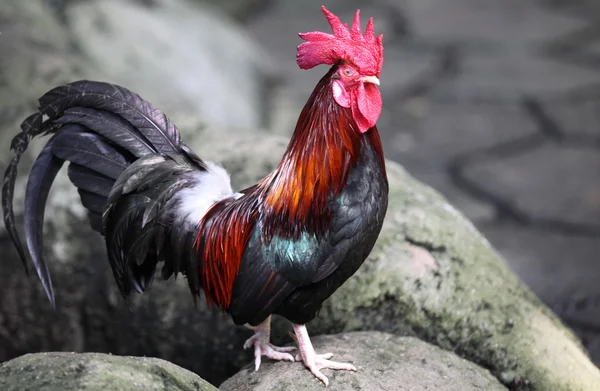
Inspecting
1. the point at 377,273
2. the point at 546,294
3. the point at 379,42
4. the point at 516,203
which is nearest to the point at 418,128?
the point at 516,203

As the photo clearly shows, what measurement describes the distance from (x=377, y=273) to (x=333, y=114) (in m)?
0.84

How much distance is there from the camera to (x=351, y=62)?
243 centimetres

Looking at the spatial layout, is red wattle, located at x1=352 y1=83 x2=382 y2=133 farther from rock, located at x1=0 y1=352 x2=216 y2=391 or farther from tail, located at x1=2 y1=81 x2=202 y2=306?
rock, located at x1=0 y1=352 x2=216 y2=391

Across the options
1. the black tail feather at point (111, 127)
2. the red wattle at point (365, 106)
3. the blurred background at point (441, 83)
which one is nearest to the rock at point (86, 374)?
the black tail feather at point (111, 127)

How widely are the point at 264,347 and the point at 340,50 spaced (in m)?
1.18

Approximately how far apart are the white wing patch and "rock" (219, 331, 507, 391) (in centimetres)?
62

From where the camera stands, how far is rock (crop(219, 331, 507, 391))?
8.48ft

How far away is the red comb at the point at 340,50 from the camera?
7.94ft

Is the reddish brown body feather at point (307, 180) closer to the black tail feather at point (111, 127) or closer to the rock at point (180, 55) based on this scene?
the black tail feather at point (111, 127)

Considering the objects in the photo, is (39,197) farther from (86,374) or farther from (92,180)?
(86,374)

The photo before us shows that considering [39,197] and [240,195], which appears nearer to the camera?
[39,197]

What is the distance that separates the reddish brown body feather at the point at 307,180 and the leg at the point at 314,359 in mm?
321

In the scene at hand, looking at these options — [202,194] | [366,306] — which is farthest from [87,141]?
[366,306]

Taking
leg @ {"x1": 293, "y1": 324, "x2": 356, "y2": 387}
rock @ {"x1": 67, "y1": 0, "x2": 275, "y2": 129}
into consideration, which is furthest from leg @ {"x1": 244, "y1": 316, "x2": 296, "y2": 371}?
rock @ {"x1": 67, "y1": 0, "x2": 275, "y2": 129}
